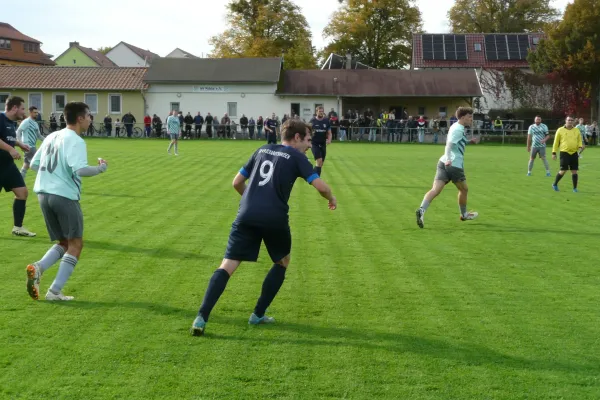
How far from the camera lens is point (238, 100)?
53.5 m

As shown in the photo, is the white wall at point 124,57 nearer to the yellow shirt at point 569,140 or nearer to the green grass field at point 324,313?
the yellow shirt at point 569,140

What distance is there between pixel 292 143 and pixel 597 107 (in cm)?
5304

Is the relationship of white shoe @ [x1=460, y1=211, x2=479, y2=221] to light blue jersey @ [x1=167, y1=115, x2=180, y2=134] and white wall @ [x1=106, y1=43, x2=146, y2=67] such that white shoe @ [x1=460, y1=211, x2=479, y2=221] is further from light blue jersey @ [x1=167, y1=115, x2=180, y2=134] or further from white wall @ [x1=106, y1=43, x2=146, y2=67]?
white wall @ [x1=106, y1=43, x2=146, y2=67]

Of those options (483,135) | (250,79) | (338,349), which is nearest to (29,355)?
(338,349)

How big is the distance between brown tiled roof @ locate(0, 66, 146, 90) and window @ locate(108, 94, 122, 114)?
2.82ft

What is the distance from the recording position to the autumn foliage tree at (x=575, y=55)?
5159 centimetres

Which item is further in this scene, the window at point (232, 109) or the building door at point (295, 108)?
the window at point (232, 109)

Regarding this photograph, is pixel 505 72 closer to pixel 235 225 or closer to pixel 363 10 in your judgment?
pixel 363 10

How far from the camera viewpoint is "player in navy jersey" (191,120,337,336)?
19.1 feet

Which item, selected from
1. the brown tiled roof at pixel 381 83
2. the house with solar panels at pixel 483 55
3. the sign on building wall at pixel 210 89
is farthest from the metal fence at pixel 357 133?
the house with solar panels at pixel 483 55

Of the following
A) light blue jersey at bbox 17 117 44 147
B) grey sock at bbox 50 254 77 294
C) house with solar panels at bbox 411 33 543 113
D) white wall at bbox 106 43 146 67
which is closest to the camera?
grey sock at bbox 50 254 77 294

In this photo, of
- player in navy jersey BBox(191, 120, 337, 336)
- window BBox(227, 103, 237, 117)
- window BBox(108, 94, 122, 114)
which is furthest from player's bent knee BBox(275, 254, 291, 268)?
window BBox(108, 94, 122, 114)

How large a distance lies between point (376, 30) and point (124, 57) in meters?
35.4

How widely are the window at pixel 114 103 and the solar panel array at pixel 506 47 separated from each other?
28871 millimetres
